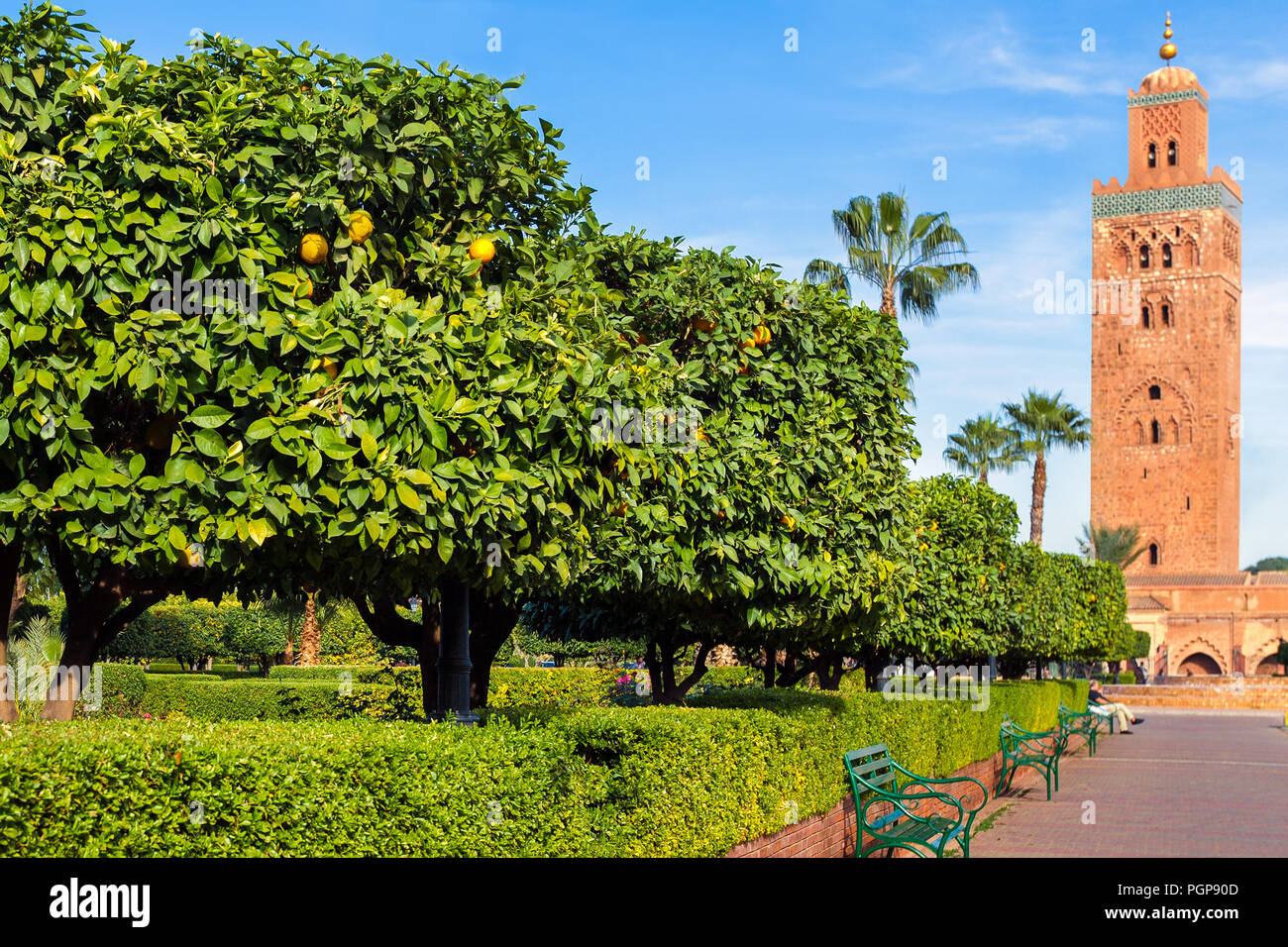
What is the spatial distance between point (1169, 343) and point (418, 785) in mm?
75025

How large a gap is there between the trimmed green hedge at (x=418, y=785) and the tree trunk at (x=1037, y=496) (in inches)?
1537

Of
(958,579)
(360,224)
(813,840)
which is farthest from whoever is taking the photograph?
(958,579)

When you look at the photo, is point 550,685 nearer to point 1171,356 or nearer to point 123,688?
point 123,688

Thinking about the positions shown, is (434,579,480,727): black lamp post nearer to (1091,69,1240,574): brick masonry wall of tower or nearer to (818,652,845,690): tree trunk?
(818,652,845,690): tree trunk

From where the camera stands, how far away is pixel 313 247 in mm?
4977

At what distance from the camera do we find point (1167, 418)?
71.9m

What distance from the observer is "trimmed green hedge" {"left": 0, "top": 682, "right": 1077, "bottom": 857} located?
389 centimetres

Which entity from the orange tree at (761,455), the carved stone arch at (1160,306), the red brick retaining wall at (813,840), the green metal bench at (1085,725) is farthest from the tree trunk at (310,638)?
the carved stone arch at (1160,306)

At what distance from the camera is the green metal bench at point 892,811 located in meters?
8.46

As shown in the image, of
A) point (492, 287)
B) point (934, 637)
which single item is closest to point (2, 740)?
point (492, 287)

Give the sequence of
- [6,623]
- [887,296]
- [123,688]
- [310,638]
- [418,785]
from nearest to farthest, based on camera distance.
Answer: [418,785], [6,623], [887,296], [123,688], [310,638]

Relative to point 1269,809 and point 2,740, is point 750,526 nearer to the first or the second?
point 2,740

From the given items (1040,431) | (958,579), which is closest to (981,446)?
(1040,431)
